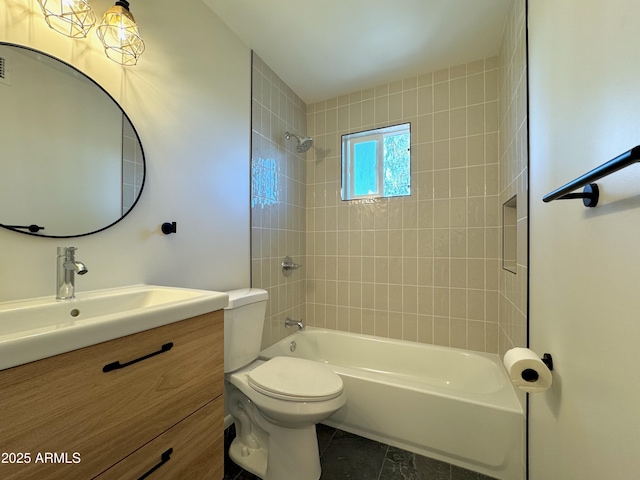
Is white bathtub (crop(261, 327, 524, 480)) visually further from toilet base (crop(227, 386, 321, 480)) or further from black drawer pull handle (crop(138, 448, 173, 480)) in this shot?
black drawer pull handle (crop(138, 448, 173, 480))

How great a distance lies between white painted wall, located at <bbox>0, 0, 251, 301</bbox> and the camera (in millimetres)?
882

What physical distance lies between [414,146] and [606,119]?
5.46 feet

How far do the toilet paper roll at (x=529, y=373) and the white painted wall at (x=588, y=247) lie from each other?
0.12 feet

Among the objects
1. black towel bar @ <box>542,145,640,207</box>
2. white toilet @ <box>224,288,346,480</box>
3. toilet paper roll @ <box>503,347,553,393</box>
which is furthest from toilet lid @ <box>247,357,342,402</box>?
black towel bar @ <box>542,145,640,207</box>

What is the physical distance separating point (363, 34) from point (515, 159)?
1194 millimetres

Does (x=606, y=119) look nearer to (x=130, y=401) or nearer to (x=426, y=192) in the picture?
(x=130, y=401)

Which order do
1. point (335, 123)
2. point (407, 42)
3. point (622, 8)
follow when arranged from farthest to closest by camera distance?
point (335, 123) < point (407, 42) < point (622, 8)

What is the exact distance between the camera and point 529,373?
2.84 ft

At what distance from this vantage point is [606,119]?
560mm

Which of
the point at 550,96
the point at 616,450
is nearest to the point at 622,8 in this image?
the point at 550,96

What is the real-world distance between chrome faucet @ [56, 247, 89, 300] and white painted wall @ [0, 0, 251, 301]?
83 millimetres

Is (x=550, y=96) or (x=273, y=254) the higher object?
(x=550, y=96)

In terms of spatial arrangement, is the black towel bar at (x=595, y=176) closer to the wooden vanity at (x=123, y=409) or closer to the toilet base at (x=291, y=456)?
the wooden vanity at (x=123, y=409)

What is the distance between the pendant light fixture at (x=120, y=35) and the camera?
100cm
